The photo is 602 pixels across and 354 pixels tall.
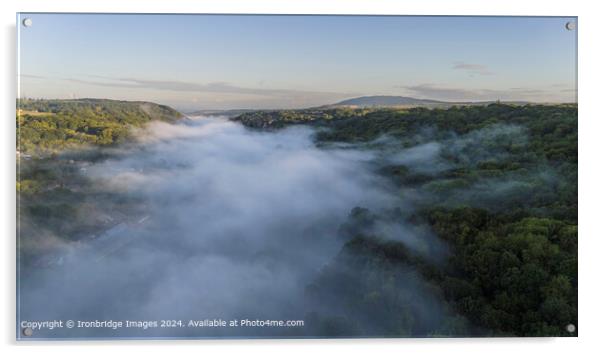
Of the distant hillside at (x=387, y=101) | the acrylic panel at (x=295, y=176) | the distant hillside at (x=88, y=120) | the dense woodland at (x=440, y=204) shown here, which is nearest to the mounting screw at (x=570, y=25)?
the acrylic panel at (x=295, y=176)

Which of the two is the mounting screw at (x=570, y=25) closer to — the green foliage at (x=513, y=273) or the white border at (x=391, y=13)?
the white border at (x=391, y=13)

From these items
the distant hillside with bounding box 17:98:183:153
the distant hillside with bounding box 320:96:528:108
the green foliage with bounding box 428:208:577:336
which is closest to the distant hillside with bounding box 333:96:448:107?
the distant hillside with bounding box 320:96:528:108

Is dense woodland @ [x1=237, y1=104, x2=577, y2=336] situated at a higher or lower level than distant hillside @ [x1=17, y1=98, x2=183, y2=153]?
lower

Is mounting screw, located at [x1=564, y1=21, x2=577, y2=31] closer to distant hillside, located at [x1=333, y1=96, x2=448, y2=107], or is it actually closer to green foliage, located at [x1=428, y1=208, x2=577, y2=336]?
distant hillside, located at [x1=333, y1=96, x2=448, y2=107]

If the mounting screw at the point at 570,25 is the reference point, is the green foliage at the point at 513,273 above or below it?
below

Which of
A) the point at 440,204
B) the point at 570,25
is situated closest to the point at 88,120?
the point at 440,204
